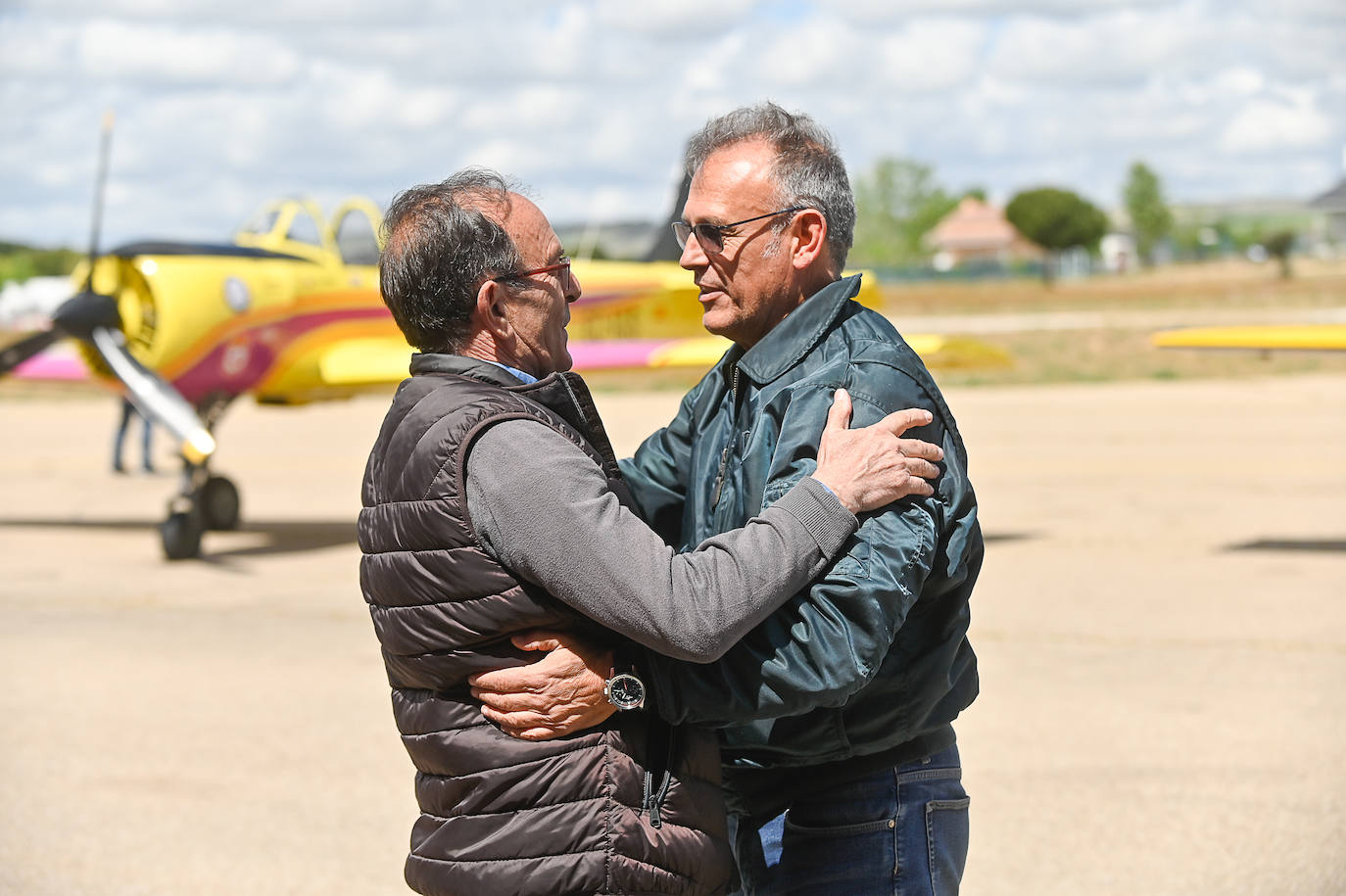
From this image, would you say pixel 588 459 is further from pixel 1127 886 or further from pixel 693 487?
pixel 1127 886

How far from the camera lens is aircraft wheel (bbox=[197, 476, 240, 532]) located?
12.9 metres

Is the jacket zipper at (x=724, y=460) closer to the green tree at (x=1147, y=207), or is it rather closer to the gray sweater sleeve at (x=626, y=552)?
the gray sweater sleeve at (x=626, y=552)

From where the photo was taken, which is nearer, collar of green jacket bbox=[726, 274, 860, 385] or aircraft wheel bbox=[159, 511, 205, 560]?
collar of green jacket bbox=[726, 274, 860, 385]

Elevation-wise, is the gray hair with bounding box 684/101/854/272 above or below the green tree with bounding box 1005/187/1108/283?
above

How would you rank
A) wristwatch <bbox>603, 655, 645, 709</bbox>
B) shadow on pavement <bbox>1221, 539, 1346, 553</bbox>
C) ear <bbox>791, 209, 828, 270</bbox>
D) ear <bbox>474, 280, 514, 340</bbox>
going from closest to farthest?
wristwatch <bbox>603, 655, 645, 709</bbox>
ear <bbox>474, 280, 514, 340</bbox>
ear <bbox>791, 209, 828, 270</bbox>
shadow on pavement <bbox>1221, 539, 1346, 553</bbox>

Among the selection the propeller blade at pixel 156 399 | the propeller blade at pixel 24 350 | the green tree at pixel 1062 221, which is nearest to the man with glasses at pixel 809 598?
the propeller blade at pixel 156 399

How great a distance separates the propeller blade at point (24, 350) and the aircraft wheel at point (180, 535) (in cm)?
292

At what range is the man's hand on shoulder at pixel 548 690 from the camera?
2.07 meters

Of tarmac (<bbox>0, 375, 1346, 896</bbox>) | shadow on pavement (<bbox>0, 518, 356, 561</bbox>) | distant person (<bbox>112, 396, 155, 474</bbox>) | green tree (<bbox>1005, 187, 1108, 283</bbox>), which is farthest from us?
green tree (<bbox>1005, 187, 1108, 283</bbox>)

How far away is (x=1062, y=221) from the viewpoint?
103375mm

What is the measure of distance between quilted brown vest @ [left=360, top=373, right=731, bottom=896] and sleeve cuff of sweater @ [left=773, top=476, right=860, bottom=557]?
0.29 meters

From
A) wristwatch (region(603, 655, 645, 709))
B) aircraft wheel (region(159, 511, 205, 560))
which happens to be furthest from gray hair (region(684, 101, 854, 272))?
aircraft wheel (region(159, 511, 205, 560))

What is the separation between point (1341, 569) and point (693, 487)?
29.0 feet

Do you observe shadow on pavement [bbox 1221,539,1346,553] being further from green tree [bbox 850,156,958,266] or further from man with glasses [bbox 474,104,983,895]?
green tree [bbox 850,156,958,266]
